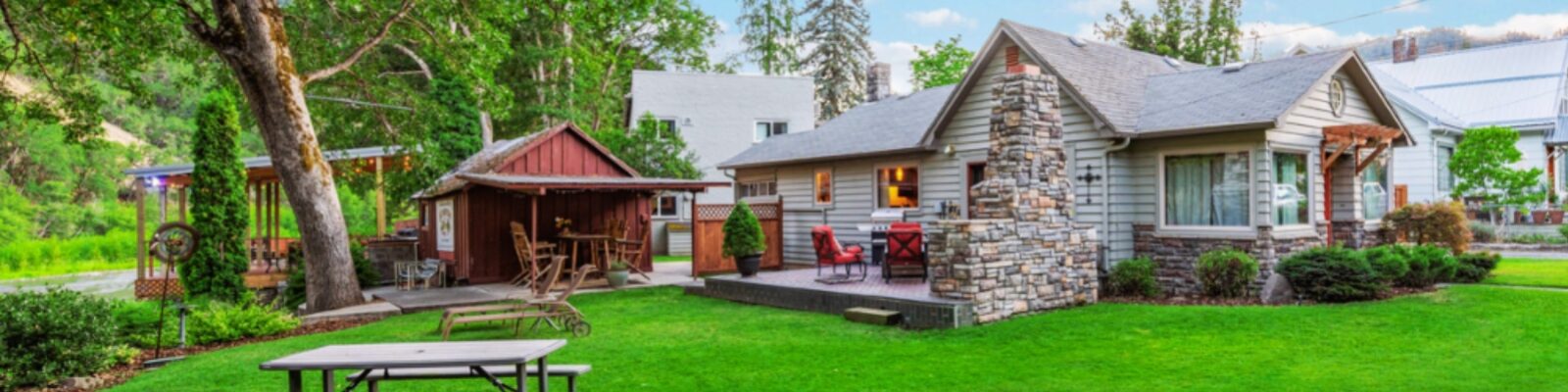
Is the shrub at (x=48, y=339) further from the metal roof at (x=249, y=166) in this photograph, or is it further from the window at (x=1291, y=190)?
the window at (x=1291, y=190)

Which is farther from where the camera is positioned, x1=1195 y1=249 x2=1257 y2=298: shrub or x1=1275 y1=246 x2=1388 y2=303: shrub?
x1=1195 y1=249 x2=1257 y2=298: shrub

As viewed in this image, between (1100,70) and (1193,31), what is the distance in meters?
13.5

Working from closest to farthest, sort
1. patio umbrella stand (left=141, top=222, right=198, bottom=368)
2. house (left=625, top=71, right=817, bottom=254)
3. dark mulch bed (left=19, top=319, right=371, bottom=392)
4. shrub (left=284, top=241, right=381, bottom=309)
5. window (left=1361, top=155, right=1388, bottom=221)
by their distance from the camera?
dark mulch bed (left=19, top=319, right=371, bottom=392)
patio umbrella stand (left=141, top=222, right=198, bottom=368)
window (left=1361, top=155, right=1388, bottom=221)
shrub (left=284, top=241, right=381, bottom=309)
house (left=625, top=71, right=817, bottom=254)

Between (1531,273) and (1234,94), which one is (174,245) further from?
(1531,273)

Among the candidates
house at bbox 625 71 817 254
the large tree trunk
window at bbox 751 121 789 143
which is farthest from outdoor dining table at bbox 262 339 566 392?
window at bbox 751 121 789 143

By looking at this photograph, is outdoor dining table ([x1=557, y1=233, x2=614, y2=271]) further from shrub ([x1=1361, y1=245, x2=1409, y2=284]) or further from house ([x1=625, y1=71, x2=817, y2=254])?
shrub ([x1=1361, y1=245, x2=1409, y2=284])

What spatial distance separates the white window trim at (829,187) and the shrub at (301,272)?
306 inches

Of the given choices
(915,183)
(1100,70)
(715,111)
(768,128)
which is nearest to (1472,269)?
(1100,70)

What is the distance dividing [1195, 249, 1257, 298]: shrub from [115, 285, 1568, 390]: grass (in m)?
1.02

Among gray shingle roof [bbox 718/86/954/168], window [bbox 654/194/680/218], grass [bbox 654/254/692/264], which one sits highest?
gray shingle roof [bbox 718/86/954/168]

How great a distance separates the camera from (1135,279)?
11047 mm

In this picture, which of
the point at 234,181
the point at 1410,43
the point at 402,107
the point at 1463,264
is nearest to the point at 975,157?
the point at 1463,264

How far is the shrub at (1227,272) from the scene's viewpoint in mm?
10242

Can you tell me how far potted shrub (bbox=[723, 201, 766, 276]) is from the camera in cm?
1338
